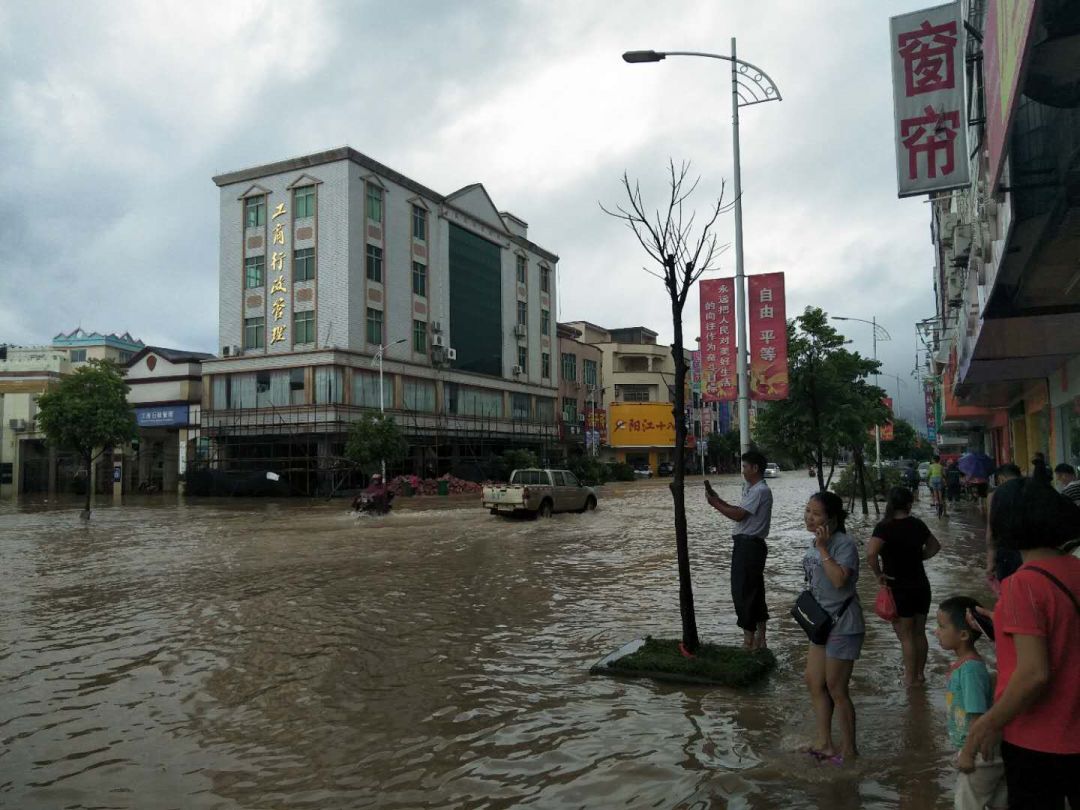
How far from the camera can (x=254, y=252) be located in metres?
47.4

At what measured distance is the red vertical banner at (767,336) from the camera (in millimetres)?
15000

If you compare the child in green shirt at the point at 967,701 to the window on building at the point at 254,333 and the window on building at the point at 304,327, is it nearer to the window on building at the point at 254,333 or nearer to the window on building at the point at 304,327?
the window on building at the point at 304,327

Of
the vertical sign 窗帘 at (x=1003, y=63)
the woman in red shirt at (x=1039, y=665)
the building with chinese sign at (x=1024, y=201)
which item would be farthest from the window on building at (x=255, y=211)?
the woman in red shirt at (x=1039, y=665)

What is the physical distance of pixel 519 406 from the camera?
6219 cm

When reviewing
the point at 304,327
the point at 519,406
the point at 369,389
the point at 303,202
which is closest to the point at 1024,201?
the point at 369,389

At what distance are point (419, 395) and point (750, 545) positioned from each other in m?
Answer: 44.4

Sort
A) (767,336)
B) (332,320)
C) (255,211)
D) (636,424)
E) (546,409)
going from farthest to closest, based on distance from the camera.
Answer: (636,424)
(546,409)
(255,211)
(332,320)
(767,336)

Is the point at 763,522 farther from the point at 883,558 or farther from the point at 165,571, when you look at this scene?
the point at 165,571

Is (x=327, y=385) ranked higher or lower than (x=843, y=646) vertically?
higher

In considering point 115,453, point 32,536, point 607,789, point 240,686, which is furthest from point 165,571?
point 115,453

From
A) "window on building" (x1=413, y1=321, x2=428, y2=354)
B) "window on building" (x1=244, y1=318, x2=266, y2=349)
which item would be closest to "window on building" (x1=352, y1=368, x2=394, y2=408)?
"window on building" (x1=413, y1=321, x2=428, y2=354)

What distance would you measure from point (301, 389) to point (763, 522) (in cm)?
4074

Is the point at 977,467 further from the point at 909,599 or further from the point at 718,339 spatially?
the point at 909,599

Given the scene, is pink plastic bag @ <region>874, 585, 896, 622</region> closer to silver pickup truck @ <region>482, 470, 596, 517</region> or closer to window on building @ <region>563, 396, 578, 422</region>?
silver pickup truck @ <region>482, 470, 596, 517</region>
